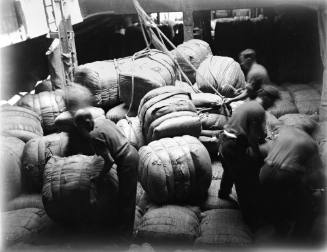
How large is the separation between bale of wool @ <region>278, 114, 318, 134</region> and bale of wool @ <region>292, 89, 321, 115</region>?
2.33ft

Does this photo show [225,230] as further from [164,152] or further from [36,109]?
[36,109]

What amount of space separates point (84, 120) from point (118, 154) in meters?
0.53

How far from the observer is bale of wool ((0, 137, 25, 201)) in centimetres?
472

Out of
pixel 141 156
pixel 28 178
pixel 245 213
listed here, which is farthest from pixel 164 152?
pixel 28 178

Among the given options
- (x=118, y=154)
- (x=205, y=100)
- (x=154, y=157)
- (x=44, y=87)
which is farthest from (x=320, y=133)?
(x=44, y=87)

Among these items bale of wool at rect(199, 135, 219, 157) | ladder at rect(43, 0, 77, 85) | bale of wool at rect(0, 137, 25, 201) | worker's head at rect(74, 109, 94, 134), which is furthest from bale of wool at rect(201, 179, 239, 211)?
ladder at rect(43, 0, 77, 85)

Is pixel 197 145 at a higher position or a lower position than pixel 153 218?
higher

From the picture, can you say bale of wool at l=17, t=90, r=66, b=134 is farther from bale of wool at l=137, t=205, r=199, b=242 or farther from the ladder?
bale of wool at l=137, t=205, r=199, b=242

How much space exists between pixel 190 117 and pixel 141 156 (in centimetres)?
91

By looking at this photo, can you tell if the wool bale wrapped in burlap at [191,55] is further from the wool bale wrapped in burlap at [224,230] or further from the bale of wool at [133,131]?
the wool bale wrapped in burlap at [224,230]

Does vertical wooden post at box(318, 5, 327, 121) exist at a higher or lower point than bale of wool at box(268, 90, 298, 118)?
higher

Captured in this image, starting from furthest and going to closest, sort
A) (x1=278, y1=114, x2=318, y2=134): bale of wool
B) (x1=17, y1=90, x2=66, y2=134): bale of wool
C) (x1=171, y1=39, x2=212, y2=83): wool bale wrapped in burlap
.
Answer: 1. (x1=171, y1=39, x2=212, y2=83): wool bale wrapped in burlap
2. (x1=17, y1=90, x2=66, y2=134): bale of wool
3. (x1=278, y1=114, x2=318, y2=134): bale of wool

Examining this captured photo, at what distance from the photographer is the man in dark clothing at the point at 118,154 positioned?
147 inches

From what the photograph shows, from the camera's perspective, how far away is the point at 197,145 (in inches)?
187
